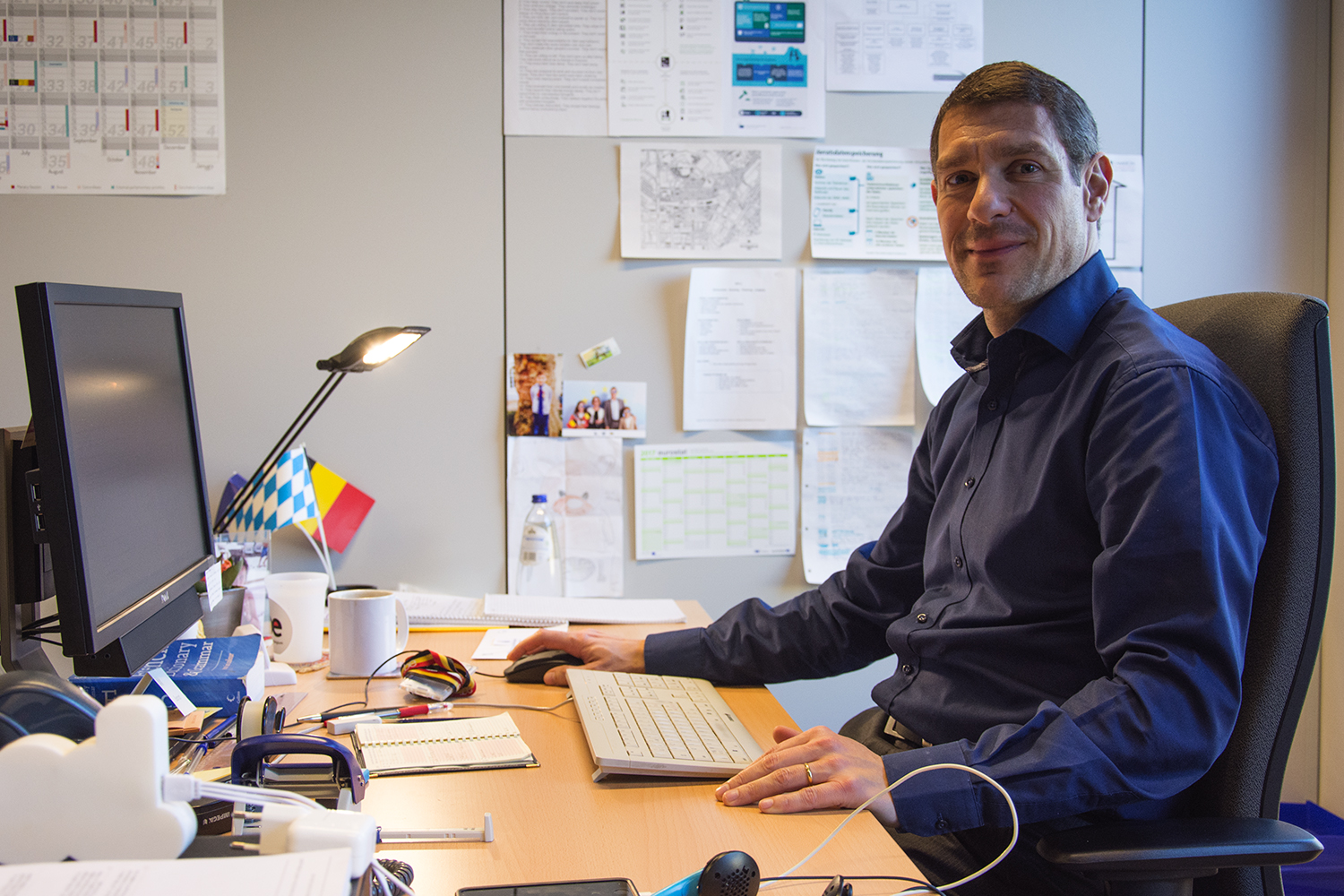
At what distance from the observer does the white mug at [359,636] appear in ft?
4.21

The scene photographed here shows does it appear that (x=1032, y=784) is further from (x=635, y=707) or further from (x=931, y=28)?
(x=931, y=28)

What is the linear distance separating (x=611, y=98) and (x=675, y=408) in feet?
2.20

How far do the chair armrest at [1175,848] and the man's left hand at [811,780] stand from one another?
0.16m

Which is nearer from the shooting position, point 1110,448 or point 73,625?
point 73,625

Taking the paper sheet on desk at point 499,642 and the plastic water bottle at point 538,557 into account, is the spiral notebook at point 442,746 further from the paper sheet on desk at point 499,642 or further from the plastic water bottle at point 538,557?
the plastic water bottle at point 538,557

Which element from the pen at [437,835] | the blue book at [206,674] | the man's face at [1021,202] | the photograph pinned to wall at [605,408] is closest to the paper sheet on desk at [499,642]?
the blue book at [206,674]

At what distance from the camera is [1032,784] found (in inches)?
32.7

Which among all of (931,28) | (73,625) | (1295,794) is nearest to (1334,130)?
(931,28)

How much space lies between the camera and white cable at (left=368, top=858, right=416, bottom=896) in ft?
1.95

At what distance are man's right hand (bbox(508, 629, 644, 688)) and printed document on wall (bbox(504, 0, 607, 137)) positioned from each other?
1.11m

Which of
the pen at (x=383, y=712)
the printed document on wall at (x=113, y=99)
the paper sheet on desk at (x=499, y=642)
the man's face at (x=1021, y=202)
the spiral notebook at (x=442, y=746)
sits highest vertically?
the printed document on wall at (x=113, y=99)

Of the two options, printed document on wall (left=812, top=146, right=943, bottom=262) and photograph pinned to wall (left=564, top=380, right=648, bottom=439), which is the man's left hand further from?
printed document on wall (left=812, top=146, right=943, bottom=262)

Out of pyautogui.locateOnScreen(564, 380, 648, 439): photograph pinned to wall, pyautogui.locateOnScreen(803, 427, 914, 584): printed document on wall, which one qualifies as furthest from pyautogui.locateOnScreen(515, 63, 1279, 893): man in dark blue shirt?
pyautogui.locateOnScreen(564, 380, 648, 439): photograph pinned to wall

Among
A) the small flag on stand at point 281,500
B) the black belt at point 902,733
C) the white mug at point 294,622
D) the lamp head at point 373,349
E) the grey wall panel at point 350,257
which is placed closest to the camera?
the black belt at point 902,733
